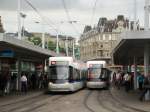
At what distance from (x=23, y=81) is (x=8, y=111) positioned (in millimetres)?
17275

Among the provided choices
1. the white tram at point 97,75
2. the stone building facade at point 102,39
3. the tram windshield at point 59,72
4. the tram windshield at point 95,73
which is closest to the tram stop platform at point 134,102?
the tram windshield at point 59,72

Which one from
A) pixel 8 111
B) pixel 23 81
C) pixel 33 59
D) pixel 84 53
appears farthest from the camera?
pixel 84 53

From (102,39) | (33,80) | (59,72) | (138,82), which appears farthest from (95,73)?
(102,39)

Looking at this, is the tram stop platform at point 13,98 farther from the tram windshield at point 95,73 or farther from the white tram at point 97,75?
the tram windshield at point 95,73

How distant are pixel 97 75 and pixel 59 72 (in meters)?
11.5

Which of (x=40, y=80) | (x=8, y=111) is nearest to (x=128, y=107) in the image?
(x=8, y=111)

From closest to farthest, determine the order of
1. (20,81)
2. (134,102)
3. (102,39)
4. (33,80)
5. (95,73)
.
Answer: (134,102) → (20,81) → (33,80) → (95,73) → (102,39)

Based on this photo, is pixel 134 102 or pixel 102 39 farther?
pixel 102 39

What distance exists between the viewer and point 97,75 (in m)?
51.0

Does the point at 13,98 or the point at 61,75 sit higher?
the point at 61,75

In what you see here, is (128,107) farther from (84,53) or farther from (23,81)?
(84,53)

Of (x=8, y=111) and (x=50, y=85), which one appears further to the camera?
(x=50, y=85)

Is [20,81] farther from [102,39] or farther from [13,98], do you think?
[102,39]

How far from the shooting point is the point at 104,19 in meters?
163
